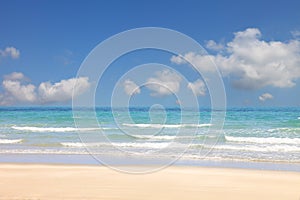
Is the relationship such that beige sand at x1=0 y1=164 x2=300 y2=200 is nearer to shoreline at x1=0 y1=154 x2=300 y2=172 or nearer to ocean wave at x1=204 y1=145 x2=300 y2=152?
shoreline at x1=0 y1=154 x2=300 y2=172

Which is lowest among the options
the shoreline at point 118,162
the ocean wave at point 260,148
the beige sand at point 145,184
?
the beige sand at point 145,184

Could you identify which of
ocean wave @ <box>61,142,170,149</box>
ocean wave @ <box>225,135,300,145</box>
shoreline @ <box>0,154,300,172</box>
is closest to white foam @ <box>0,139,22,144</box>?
ocean wave @ <box>61,142,170,149</box>

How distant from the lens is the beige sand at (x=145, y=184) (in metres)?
8.74

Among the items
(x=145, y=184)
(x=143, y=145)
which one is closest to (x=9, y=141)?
(x=143, y=145)

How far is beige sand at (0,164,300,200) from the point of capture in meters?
8.74

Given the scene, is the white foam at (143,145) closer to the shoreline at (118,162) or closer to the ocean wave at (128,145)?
the ocean wave at (128,145)

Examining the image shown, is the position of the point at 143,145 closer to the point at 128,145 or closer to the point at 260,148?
the point at 128,145

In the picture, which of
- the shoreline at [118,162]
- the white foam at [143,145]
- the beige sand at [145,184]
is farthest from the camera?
the white foam at [143,145]

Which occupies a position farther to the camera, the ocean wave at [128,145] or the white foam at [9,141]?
the white foam at [9,141]

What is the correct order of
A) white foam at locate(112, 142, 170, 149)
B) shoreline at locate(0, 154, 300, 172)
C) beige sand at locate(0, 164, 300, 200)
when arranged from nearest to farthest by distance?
beige sand at locate(0, 164, 300, 200)
shoreline at locate(0, 154, 300, 172)
white foam at locate(112, 142, 170, 149)

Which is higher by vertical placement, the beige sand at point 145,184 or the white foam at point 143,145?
the white foam at point 143,145

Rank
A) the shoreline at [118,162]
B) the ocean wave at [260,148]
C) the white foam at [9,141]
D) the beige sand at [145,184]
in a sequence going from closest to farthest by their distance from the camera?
the beige sand at [145,184] → the shoreline at [118,162] → the ocean wave at [260,148] → the white foam at [9,141]

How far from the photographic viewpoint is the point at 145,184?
9969 mm

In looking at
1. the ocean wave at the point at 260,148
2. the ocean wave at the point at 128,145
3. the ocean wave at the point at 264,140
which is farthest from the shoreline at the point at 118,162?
the ocean wave at the point at 264,140
